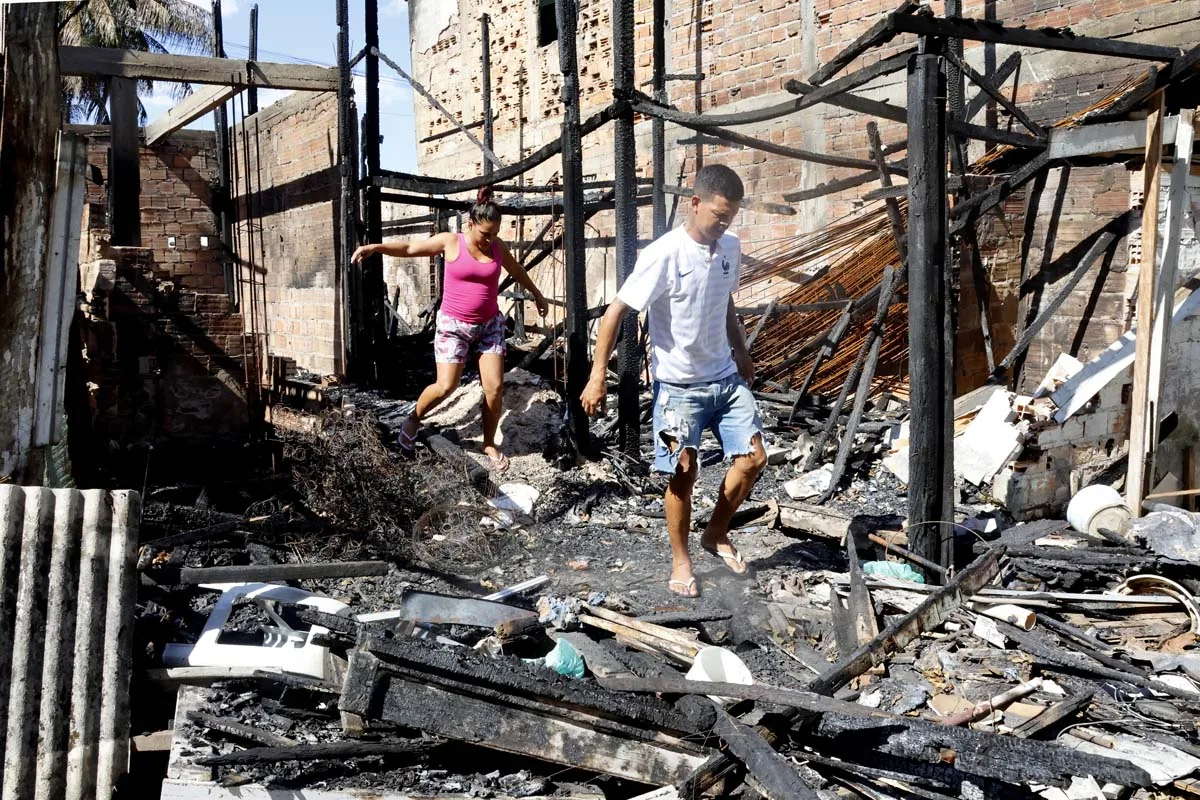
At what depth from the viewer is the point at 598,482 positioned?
22.4 feet

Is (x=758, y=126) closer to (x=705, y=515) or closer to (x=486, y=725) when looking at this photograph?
(x=705, y=515)

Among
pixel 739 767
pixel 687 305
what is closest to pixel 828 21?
pixel 687 305

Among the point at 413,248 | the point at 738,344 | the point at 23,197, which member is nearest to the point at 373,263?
the point at 413,248

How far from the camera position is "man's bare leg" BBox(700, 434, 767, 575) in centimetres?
479

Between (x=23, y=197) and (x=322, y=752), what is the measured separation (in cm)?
287

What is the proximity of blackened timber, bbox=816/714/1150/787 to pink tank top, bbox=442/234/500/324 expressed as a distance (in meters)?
4.28

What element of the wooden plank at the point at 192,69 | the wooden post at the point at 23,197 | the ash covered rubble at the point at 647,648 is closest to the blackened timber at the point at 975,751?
the ash covered rubble at the point at 647,648

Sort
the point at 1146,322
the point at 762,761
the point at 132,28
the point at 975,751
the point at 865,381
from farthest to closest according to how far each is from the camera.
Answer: the point at 132,28
the point at 865,381
the point at 1146,322
the point at 975,751
the point at 762,761

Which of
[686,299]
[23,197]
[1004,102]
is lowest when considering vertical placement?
[686,299]

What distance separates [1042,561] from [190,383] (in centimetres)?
765

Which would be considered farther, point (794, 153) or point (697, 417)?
point (794, 153)

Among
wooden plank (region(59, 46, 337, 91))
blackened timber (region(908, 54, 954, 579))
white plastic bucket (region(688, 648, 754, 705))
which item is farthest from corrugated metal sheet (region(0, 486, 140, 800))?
wooden plank (region(59, 46, 337, 91))

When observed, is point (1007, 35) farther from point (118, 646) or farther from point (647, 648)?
point (118, 646)

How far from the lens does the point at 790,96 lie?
1037 cm
